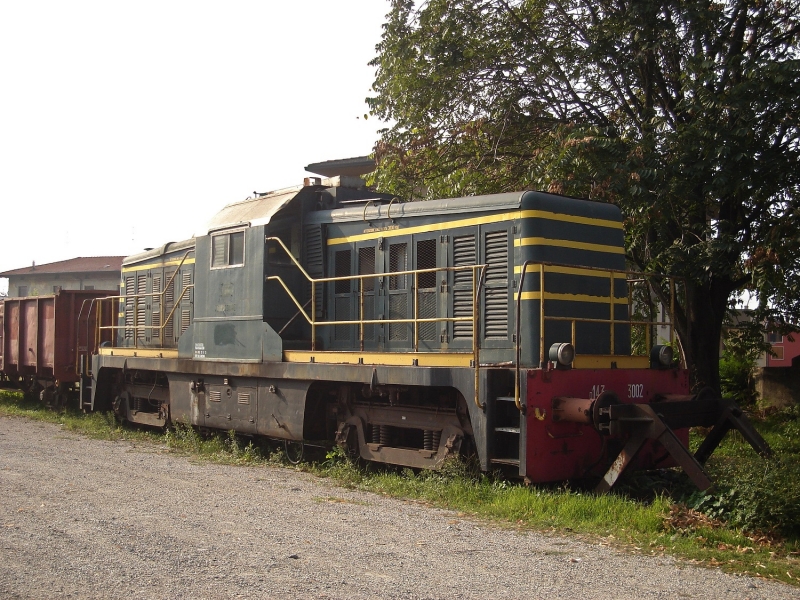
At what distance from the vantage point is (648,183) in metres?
12.5

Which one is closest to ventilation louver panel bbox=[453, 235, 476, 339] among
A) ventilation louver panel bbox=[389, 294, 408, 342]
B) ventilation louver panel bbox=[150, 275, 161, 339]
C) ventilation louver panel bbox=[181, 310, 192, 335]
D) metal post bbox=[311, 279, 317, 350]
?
ventilation louver panel bbox=[389, 294, 408, 342]

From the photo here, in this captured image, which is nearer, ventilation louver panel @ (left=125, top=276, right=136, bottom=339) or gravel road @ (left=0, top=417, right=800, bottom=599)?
gravel road @ (left=0, top=417, right=800, bottom=599)

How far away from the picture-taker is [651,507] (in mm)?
7723

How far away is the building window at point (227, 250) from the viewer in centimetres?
1204

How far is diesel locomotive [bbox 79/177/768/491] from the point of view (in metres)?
8.77

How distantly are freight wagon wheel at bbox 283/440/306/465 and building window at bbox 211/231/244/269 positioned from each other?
269 centimetres

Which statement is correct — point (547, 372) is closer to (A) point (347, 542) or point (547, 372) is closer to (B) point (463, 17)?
(A) point (347, 542)

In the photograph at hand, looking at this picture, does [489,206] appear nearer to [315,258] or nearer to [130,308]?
[315,258]

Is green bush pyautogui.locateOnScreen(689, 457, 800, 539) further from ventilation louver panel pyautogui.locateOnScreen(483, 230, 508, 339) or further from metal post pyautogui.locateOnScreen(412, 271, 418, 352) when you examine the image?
metal post pyautogui.locateOnScreen(412, 271, 418, 352)

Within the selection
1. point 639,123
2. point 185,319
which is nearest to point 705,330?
point 639,123

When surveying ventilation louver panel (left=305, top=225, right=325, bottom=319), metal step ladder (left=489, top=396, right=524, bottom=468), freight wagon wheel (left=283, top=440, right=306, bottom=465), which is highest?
ventilation louver panel (left=305, top=225, right=325, bottom=319)

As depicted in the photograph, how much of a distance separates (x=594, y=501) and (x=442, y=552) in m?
2.16

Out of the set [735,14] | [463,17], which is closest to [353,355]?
[463,17]

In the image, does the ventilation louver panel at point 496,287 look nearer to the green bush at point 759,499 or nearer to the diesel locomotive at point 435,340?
the diesel locomotive at point 435,340
